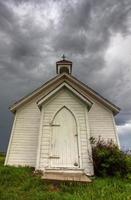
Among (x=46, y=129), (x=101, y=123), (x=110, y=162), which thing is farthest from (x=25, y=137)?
(x=110, y=162)

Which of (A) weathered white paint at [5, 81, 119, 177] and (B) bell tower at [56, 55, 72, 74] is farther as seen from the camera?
(B) bell tower at [56, 55, 72, 74]

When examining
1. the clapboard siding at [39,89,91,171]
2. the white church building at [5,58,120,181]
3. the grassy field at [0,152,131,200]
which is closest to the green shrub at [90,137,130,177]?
the white church building at [5,58,120,181]

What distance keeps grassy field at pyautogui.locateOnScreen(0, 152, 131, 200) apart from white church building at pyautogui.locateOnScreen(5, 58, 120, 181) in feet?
6.18

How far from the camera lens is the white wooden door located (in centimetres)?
1168

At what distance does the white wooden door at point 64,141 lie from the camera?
11.7m

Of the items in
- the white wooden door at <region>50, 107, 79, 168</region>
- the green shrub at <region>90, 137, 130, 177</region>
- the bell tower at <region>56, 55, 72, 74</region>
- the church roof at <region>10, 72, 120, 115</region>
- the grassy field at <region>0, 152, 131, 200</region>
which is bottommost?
the grassy field at <region>0, 152, 131, 200</region>

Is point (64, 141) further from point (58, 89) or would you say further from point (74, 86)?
point (74, 86)

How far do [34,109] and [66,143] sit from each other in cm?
487

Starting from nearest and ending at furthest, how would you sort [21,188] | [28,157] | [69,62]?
[21,188] < [28,157] < [69,62]

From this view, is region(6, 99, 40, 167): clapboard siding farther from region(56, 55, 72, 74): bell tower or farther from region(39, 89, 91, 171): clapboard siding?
region(56, 55, 72, 74): bell tower

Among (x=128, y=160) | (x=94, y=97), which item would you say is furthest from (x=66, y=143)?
(x=94, y=97)

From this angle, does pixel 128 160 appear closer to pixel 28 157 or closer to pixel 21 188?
pixel 21 188

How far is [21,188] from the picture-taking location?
28.1 feet

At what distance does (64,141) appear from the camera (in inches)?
480
